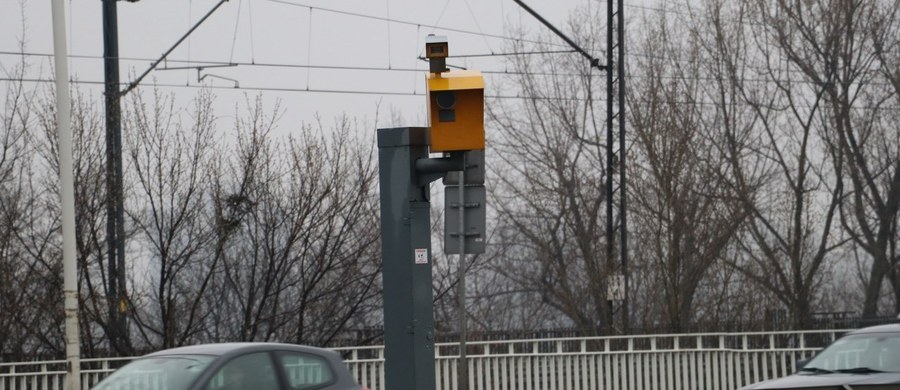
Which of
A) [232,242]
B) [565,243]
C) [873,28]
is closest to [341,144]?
[232,242]

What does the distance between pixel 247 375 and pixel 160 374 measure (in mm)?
721

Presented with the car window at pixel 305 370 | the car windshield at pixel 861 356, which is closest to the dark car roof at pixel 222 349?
the car window at pixel 305 370

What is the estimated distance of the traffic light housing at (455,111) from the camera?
1315 cm

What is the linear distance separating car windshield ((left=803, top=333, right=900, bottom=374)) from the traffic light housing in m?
4.34

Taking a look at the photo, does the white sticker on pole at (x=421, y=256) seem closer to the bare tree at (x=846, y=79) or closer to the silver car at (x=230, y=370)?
the silver car at (x=230, y=370)

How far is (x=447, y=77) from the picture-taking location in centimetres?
1327

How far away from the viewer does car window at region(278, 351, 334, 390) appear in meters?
11.8

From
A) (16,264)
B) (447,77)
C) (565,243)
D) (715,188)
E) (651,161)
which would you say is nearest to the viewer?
(447,77)

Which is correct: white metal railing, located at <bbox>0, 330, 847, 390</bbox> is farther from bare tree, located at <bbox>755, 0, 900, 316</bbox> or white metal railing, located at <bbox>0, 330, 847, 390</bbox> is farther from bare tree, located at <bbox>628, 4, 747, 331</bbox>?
bare tree, located at <bbox>755, 0, 900, 316</bbox>

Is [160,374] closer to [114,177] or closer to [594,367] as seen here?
[114,177]

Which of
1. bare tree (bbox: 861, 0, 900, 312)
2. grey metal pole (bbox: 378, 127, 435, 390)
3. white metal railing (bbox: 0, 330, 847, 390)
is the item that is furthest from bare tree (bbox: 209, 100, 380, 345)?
bare tree (bbox: 861, 0, 900, 312)

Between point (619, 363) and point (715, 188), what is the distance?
44.8 feet

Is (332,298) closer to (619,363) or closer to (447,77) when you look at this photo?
(619,363)

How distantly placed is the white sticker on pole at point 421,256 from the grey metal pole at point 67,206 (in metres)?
4.15
